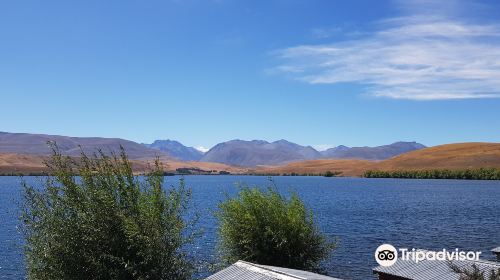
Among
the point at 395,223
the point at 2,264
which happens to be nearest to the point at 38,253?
the point at 2,264

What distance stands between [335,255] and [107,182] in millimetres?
35486

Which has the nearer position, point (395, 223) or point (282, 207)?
point (282, 207)

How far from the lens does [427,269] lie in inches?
1283

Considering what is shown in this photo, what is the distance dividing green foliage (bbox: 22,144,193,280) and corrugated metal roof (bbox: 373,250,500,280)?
1389 centimetres

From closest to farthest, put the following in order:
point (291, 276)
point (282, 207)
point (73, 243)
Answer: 1. point (291, 276)
2. point (73, 243)
3. point (282, 207)

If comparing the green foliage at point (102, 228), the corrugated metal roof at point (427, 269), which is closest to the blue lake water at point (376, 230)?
the green foliage at point (102, 228)

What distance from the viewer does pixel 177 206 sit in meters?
33.2

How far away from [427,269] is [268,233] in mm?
13718

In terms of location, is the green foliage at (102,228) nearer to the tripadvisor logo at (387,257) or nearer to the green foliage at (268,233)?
the green foliage at (268,233)

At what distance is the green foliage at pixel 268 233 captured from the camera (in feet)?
139

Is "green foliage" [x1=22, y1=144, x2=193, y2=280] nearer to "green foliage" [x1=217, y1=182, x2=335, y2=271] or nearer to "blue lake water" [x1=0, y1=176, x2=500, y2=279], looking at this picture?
"blue lake water" [x1=0, y1=176, x2=500, y2=279]

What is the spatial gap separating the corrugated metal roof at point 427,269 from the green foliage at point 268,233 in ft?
29.4

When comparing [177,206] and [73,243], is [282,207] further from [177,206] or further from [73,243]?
[73,243]

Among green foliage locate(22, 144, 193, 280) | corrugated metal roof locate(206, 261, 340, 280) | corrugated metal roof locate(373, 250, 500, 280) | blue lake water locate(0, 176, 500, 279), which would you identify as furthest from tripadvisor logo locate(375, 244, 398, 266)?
green foliage locate(22, 144, 193, 280)
